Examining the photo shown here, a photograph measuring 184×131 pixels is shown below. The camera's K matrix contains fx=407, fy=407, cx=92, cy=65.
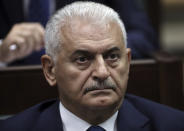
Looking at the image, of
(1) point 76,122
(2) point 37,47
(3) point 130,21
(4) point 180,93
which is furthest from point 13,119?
(3) point 130,21

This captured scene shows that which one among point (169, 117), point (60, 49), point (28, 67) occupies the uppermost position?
point (60, 49)

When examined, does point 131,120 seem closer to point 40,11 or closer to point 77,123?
point 77,123

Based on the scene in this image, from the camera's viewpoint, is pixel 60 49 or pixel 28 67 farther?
pixel 28 67

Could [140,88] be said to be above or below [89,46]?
below

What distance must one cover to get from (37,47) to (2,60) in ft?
0.72

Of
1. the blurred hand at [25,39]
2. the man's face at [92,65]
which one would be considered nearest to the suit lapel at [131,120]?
the man's face at [92,65]

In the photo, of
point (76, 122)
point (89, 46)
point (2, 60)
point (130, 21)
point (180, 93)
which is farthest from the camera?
point (130, 21)

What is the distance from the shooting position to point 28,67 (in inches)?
72.2

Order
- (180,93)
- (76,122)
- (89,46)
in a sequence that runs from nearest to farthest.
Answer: (89,46) < (76,122) < (180,93)

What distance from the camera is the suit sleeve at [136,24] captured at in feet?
7.06

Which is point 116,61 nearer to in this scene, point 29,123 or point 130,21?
point 29,123

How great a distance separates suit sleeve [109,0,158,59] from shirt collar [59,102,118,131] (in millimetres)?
680

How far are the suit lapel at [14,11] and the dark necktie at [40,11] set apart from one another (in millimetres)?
80

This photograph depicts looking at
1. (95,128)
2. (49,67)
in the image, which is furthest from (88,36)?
(95,128)
